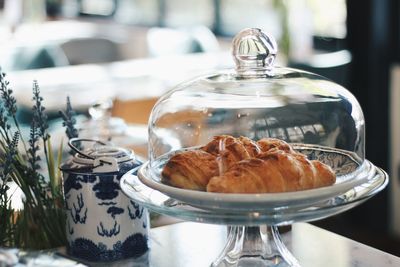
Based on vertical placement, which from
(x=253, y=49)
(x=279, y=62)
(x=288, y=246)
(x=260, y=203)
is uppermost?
(x=253, y=49)

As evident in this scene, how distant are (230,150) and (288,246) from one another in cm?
25

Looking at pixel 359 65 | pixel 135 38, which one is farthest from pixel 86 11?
pixel 359 65

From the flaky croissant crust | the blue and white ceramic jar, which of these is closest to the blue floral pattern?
the blue and white ceramic jar

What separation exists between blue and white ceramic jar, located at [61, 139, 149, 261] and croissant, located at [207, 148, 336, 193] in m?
0.23

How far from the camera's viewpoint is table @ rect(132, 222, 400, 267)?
1136mm

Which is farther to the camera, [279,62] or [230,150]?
[279,62]

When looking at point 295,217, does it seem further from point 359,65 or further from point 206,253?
point 359,65

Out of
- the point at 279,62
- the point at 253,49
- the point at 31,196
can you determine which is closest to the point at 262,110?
the point at 253,49

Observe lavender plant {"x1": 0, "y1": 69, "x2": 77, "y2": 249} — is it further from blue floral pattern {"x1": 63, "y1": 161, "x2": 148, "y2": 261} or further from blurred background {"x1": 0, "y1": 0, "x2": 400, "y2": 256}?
blurred background {"x1": 0, "y1": 0, "x2": 400, "y2": 256}

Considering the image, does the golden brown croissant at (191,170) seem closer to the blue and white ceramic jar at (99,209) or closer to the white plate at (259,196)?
the white plate at (259,196)

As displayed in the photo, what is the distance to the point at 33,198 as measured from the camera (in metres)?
1.23

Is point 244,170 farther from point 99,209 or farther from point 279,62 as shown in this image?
point 279,62

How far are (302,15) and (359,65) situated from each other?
67 centimetres

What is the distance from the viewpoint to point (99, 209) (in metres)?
1.14
